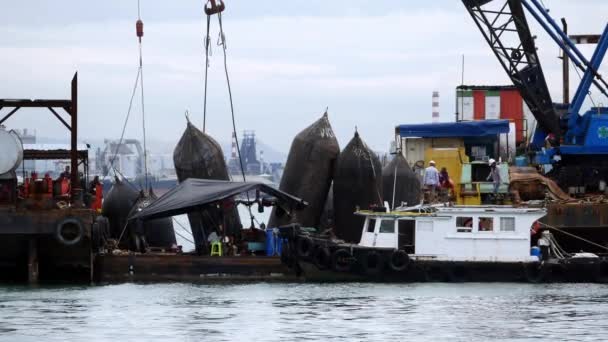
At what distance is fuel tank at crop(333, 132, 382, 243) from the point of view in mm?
42438

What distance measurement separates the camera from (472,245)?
39.2 meters

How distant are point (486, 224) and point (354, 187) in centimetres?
461

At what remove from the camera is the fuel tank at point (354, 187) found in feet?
139

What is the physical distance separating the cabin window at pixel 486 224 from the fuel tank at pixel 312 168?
18.6ft

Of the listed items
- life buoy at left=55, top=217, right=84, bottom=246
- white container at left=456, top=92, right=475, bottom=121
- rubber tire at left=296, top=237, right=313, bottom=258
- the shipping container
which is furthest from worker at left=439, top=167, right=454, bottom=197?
white container at left=456, top=92, right=475, bottom=121

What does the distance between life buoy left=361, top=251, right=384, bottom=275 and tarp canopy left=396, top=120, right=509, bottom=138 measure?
9590 mm

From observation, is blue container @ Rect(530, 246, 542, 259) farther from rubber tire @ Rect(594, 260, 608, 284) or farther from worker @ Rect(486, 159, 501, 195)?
worker @ Rect(486, 159, 501, 195)

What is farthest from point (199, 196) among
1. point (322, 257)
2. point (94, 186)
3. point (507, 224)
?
point (507, 224)

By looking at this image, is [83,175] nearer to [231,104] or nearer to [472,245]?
[231,104]

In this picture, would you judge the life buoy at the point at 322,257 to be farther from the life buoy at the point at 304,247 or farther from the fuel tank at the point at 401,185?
the fuel tank at the point at 401,185

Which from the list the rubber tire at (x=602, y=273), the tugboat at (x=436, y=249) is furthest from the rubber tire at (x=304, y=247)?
the rubber tire at (x=602, y=273)

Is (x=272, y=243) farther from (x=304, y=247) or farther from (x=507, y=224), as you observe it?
(x=507, y=224)

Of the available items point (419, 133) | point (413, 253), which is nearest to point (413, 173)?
point (419, 133)

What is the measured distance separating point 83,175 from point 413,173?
10.0 metres
